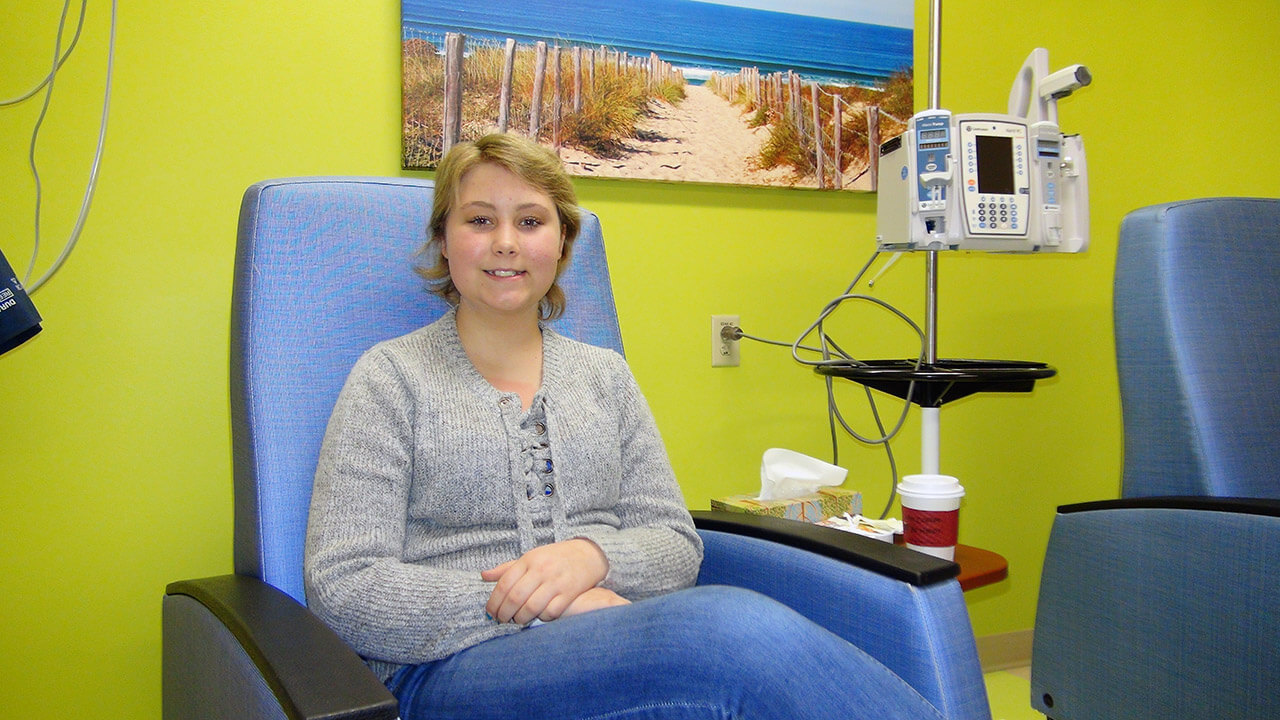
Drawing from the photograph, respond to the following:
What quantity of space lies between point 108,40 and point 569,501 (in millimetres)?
1074

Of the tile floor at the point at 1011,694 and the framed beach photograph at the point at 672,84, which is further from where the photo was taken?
the tile floor at the point at 1011,694

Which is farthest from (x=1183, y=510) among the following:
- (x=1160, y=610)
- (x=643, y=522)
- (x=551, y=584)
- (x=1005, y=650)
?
(x=1005, y=650)

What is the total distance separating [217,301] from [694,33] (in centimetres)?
102

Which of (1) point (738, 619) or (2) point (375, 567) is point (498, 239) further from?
(1) point (738, 619)

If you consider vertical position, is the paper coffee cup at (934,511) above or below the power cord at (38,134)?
below

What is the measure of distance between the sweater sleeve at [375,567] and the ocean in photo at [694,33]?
0.88m

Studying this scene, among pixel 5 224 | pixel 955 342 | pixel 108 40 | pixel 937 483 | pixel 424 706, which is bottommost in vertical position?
pixel 424 706

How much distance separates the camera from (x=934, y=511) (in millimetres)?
1374

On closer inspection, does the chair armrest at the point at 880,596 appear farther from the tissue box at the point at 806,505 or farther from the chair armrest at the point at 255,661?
the chair armrest at the point at 255,661

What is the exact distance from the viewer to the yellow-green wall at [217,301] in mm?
1371

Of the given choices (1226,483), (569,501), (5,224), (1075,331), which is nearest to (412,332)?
(569,501)

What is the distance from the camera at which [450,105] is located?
5.15 feet

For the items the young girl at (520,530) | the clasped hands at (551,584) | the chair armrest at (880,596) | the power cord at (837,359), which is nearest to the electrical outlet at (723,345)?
the power cord at (837,359)

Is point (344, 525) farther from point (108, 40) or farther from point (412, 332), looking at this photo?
A: point (108, 40)
